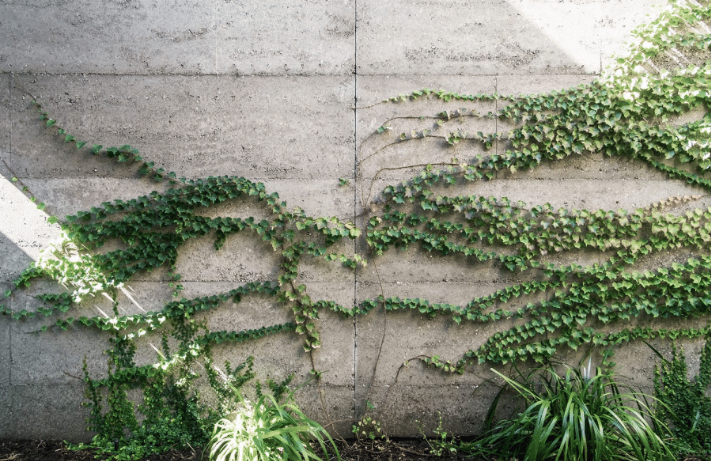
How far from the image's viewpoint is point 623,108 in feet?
10.7

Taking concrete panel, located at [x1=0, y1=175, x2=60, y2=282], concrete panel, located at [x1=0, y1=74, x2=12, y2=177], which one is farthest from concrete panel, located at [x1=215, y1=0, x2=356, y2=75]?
concrete panel, located at [x1=0, y1=175, x2=60, y2=282]

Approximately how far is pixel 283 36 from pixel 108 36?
1.22 m

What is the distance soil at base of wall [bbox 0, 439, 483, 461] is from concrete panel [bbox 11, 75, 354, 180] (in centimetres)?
190

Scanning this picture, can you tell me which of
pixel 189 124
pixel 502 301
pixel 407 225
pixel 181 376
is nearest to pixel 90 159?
pixel 189 124

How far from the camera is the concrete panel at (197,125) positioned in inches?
129

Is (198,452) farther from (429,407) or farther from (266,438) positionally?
(429,407)

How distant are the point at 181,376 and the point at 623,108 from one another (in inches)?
145

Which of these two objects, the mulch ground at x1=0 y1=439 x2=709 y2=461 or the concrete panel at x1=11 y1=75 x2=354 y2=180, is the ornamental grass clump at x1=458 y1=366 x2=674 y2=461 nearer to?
the mulch ground at x1=0 y1=439 x2=709 y2=461

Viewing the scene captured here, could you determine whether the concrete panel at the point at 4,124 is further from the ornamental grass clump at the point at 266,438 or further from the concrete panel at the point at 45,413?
the ornamental grass clump at the point at 266,438

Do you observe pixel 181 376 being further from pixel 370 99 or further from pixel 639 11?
pixel 639 11

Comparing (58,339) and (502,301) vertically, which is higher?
(502,301)

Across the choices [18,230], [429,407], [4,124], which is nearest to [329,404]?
[429,407]

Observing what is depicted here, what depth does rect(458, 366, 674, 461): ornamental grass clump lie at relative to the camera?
8.75ft

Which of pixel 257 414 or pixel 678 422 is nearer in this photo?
pixel 257 414
